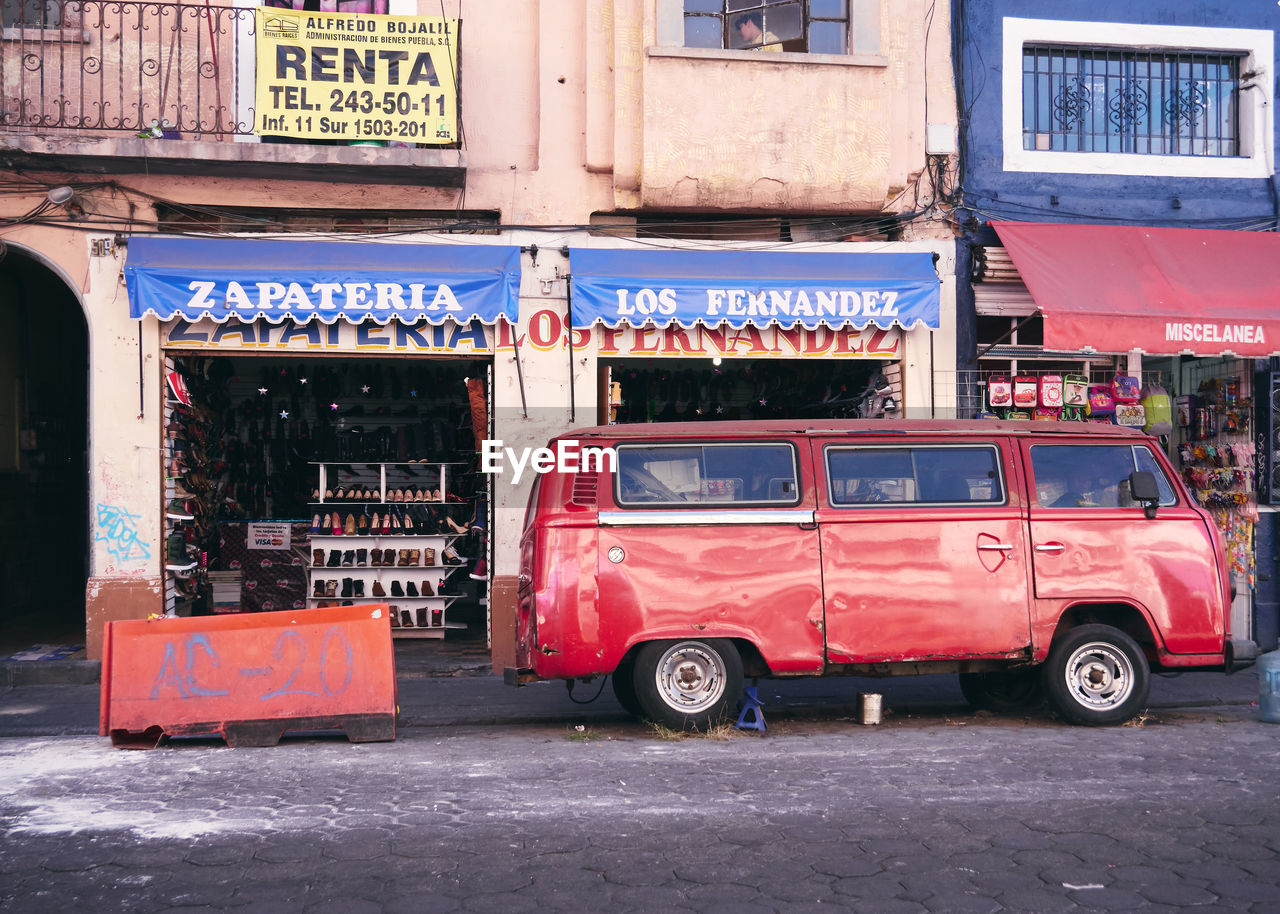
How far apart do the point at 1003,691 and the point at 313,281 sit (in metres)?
7.52

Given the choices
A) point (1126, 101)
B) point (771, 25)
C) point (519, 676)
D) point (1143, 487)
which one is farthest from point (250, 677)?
point (1126, 101)

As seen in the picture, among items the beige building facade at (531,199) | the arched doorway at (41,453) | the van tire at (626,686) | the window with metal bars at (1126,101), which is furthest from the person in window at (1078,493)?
the arched doorway at (41,453)

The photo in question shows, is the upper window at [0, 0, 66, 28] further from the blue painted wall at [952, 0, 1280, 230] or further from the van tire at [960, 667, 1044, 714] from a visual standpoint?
the van tire at [960, 667, 1044, 714]

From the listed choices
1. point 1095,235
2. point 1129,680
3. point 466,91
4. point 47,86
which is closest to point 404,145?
point 466,91

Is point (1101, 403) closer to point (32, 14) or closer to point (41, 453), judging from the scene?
point (32, 14)

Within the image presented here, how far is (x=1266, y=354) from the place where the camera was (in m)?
11.3

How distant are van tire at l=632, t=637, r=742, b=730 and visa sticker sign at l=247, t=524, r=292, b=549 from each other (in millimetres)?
7053

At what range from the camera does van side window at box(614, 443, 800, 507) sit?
8219 mm

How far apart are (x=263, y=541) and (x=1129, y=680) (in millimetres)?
9871

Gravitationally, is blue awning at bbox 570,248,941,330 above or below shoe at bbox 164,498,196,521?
above

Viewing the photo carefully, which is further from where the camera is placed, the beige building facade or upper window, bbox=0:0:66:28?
upper window, bbox=0:0:66:28

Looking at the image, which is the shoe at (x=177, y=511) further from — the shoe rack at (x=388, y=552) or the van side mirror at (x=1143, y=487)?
the van side mirror at (x=1143, y=487)

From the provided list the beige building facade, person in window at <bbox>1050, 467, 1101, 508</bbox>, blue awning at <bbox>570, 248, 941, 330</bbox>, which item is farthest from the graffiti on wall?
person in window at <bbox>1050, 467, 1101, 508</bbox>

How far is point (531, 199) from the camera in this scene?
39.6ft
